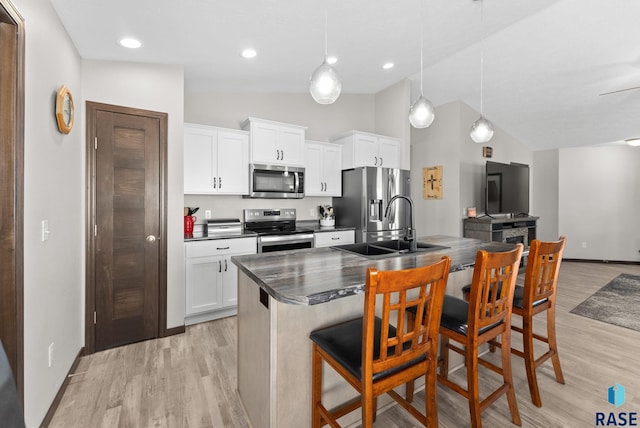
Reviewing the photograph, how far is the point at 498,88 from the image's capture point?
4812 mm

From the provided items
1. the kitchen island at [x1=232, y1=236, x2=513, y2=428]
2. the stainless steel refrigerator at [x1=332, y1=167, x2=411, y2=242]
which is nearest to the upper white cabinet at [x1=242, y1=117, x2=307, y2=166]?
the stainless steel refrigerator at [x1=332, y1=167, x2=411, y2=242]

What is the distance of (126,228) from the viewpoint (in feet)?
9.14

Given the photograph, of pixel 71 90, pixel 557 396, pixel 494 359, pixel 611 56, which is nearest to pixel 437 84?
pixel 611 56

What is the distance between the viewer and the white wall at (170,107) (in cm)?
276

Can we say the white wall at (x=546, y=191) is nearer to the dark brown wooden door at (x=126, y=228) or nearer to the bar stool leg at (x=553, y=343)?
the bar stool leg at (x=553, y=343)

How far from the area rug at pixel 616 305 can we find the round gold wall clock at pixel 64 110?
5.31m

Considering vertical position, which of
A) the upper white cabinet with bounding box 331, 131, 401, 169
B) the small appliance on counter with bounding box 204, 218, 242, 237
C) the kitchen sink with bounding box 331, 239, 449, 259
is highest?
the upper white cabinet with bounding box 331, 131, 401, 169

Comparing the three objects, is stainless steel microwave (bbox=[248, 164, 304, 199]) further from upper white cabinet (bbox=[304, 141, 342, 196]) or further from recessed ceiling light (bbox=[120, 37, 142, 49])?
recessed ceiling light (bbox=[120, 37, 142, 49])

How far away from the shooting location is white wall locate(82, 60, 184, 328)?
2.76m

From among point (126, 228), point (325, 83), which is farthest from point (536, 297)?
point (126, 228)

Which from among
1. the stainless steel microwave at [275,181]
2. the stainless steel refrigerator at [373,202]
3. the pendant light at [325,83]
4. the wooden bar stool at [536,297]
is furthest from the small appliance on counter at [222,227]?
the wooden bar stool at [536,297]

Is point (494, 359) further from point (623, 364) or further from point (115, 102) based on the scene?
point (115, 102)

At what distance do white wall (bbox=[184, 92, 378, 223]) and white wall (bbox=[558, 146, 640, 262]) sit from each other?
16.1 ft

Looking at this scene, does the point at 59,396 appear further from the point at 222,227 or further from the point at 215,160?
the point at 215,160
